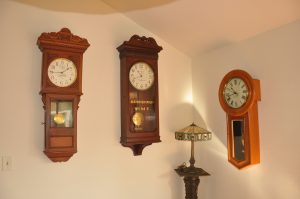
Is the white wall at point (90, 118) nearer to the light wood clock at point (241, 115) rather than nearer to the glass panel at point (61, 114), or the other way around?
the glass panel at point (61, 114)

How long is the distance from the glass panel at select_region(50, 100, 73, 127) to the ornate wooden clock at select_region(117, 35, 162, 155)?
396 mm

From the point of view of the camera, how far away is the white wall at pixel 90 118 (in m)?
1.72

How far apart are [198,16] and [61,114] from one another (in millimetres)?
1129

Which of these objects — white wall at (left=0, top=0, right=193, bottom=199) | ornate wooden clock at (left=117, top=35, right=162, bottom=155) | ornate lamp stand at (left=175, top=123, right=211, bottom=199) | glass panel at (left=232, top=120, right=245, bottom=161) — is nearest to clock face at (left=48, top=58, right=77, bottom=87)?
white wall at (left=0, top=0, right=193, bottom=199)

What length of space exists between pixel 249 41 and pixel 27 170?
1.69 metres

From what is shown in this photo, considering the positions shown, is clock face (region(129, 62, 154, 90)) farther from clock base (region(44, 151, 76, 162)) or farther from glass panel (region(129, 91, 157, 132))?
clock base (region(44, 151, 76, 162))

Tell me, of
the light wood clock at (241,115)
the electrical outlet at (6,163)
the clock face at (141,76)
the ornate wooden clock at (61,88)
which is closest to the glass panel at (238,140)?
the light wood clock at (241,115)

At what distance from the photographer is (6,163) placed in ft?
5.52

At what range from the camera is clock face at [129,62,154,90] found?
2.04m

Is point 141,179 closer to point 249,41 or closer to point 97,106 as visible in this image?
point 97,106

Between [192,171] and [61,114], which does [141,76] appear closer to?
[61,114]

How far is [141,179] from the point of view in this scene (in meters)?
2.08

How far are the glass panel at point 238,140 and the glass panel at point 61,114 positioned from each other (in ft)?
3.62

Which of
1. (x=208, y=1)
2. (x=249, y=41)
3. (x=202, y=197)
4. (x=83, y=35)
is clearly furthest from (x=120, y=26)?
(x=202, y=197)
